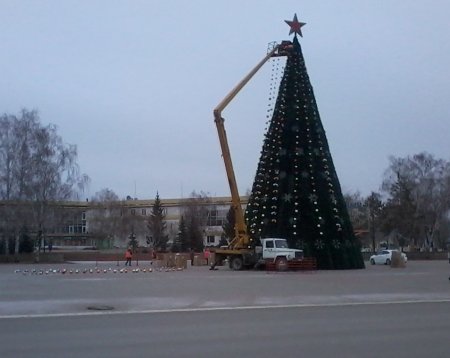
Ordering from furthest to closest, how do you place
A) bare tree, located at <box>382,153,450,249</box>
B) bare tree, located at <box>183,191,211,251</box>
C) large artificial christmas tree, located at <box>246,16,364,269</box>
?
1. bare tree, located at <box>183,191,211,251</box>
2. bare tree, located at <box>382,153,450,249</box>
3. large artificial christmas tree, located at <box>246,16,364,269</box>

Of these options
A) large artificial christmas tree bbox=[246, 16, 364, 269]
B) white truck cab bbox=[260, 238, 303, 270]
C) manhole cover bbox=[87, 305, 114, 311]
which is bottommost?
manhole cover bbox=[87, 305, 114, 311]

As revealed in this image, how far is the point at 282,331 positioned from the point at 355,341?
196cm

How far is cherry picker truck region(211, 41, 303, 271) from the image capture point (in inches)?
1667

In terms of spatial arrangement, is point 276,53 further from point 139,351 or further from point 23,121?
point 139,351

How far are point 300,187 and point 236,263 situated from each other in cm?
689

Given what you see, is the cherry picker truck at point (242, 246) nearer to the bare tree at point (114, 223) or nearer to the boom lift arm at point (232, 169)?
the boom lift arm at point (232, 169)

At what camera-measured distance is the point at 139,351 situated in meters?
10.9

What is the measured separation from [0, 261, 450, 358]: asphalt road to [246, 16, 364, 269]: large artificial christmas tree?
16823 millimetres

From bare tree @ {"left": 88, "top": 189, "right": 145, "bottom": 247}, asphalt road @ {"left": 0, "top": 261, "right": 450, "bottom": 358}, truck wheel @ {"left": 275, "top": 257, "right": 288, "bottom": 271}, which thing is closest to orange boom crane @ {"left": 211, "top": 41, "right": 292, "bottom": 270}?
truck wheel @ {"left": 275, "top": 257, "right": 288, "bottom": 271}

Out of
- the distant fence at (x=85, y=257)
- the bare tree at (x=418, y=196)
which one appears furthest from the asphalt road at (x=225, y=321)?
the bare tree at (x=418, y=196)

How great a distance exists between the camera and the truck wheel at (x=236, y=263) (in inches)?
1763

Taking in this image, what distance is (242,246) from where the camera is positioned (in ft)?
148

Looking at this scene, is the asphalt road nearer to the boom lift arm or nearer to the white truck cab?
the white truck cab

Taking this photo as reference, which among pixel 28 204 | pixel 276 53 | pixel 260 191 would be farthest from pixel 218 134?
pixel 28 204
